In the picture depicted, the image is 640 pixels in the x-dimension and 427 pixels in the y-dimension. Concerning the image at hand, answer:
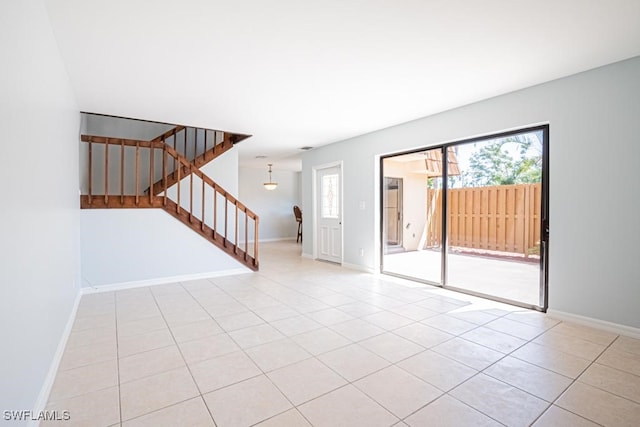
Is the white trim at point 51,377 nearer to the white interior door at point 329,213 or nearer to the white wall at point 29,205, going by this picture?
the white wall at point 29,205

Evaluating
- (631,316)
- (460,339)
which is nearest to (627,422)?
(460,339)

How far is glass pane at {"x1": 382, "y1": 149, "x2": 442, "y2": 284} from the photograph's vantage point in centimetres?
471

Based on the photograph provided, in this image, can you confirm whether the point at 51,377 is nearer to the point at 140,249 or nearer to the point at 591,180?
the point at 140,249

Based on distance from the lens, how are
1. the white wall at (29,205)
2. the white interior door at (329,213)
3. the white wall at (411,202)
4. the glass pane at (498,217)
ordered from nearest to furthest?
1. the white wall at (29,205)
2. the glass pane at (498,217)
3. the white wall at (411,202)
4. the white interior door at (329,213)

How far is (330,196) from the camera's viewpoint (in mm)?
6441

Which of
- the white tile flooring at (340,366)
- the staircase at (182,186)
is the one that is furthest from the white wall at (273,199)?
the white tile flooring at (340,366)

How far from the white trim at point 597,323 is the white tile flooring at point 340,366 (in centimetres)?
14

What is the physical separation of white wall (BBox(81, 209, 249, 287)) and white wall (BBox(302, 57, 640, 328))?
15.1 ft

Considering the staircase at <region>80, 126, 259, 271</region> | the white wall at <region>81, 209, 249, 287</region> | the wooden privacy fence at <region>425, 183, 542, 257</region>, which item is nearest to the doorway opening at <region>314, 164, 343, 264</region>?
the staircase at <region>80, 126, 259, 271</region>

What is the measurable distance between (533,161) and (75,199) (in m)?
5.34

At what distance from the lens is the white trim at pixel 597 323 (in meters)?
2.72

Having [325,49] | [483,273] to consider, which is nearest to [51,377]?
[325,49]

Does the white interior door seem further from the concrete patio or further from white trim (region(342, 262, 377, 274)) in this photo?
the concrete patio

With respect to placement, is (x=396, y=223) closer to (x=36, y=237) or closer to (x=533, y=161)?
(x=533, y=161)
